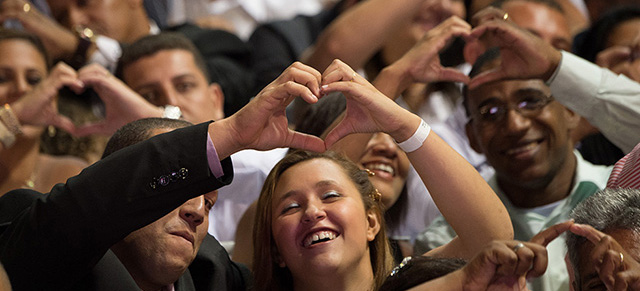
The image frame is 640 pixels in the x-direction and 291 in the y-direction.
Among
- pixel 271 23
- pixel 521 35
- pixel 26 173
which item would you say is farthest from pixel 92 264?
pixel 271 23

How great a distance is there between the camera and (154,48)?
145 inches

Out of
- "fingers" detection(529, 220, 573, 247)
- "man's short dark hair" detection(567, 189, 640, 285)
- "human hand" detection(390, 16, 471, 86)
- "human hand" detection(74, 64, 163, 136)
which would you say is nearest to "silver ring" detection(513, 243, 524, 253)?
"fingers" detection(529, 220, 573, 247)

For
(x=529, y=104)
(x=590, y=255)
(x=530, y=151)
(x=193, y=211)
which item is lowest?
(x=530, y=151)

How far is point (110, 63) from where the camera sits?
399 cm

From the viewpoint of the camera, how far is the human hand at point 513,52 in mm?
2668

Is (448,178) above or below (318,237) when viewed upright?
above

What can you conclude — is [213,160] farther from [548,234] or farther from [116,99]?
[116,99]

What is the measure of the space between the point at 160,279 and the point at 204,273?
263 millimetres

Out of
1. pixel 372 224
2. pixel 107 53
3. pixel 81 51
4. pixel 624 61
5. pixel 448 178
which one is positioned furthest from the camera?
pixel 81 51

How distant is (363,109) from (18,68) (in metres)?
1.94

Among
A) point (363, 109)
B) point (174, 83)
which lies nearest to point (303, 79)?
point (363, 109)

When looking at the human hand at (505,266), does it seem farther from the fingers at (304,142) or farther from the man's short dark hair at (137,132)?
the man's short dark hair at (137,132)

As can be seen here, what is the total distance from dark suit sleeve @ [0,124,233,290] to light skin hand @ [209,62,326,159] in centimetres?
7

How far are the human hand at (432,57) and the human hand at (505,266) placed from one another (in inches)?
43.9
